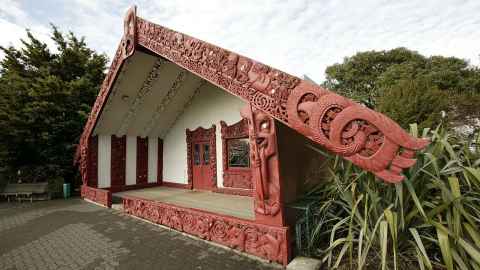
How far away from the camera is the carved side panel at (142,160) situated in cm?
738

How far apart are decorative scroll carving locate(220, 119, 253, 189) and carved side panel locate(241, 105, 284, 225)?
9.29 feet

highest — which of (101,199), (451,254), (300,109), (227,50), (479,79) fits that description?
(479,79)

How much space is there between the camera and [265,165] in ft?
8.40

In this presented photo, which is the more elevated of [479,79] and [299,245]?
[479,79]

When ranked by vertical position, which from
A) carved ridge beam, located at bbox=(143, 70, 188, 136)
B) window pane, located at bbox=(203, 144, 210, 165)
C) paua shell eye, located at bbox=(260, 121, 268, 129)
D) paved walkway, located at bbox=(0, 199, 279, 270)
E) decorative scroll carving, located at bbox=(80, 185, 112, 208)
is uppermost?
carved ridge beam, located at bbox=(143, 70, 188, 136)

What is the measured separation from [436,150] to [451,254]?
0.93 meters

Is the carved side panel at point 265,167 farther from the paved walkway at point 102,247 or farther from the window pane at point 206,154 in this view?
the window pane at point 206,154

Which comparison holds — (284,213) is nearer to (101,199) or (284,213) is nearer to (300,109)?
(300,109)

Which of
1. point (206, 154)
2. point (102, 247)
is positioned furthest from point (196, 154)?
point (102, 247)

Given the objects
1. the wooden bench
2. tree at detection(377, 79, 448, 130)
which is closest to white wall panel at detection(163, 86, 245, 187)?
the wooden bench

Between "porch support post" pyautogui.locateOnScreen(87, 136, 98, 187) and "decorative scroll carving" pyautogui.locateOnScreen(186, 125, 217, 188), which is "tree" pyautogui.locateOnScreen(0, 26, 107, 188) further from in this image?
"decorative scroll carving" pyautogui.locateOnScreen(186, 125, 217, 188)

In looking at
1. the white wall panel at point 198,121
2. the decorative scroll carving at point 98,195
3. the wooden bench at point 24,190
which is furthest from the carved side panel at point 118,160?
the wooden bench at point 24,190

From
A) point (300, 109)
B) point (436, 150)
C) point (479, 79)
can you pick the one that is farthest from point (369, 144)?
point (479, 79)

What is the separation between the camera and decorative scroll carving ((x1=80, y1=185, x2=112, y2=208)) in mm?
5719
